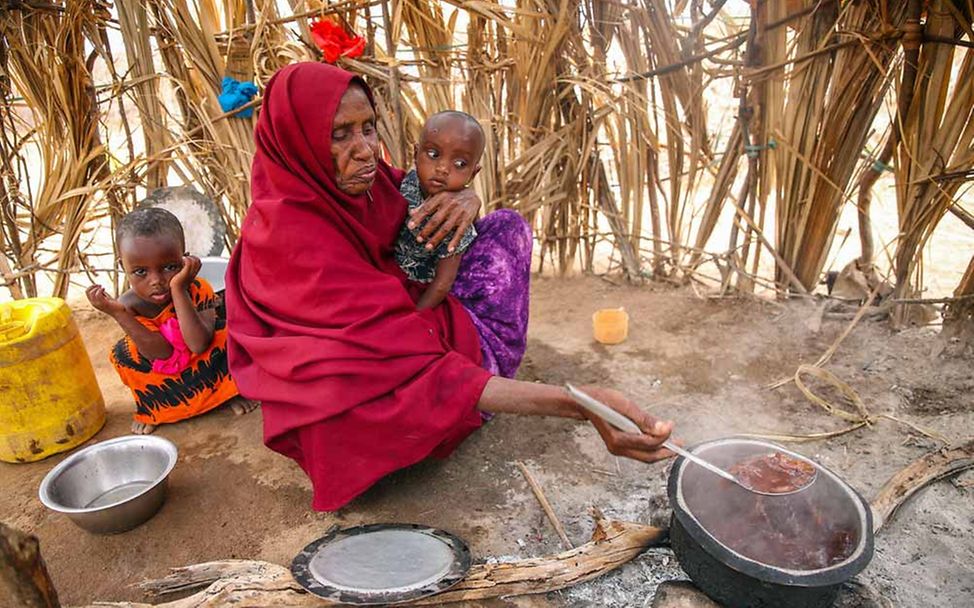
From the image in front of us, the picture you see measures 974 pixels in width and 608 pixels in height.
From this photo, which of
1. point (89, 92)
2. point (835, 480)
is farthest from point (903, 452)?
point (89, 92)

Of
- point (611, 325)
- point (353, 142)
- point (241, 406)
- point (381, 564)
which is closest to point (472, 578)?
point (381, 564)

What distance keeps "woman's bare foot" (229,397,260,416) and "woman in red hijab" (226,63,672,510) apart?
0.79 metres

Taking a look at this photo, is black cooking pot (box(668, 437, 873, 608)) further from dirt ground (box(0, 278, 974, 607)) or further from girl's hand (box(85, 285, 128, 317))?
girl's hand (box(85, 285, 128, 317))

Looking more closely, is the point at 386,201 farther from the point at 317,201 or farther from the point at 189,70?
the point at 189,70

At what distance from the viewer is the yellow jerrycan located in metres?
2.23

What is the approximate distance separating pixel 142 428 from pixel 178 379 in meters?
0.32

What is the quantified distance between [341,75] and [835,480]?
5.56ft

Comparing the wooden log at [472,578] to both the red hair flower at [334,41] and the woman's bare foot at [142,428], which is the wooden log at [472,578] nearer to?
the woman's bare foot at [142,428]

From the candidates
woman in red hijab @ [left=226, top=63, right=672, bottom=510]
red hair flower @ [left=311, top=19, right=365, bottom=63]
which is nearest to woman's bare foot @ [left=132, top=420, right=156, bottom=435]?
woman in red hijab @ [left=226, top=63, right=672, bottom=510]

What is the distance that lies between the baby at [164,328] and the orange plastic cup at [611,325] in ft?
5.45

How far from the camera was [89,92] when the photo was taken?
3336 millimetres

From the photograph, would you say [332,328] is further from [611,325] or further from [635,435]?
[611,325]

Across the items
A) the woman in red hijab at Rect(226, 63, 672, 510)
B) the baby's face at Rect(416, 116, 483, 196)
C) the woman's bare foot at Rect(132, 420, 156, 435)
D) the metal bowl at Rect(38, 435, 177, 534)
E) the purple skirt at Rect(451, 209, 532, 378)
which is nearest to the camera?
the woman in red hijab at Rect(226, 63, 672, 510)

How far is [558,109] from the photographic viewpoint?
3424mm
